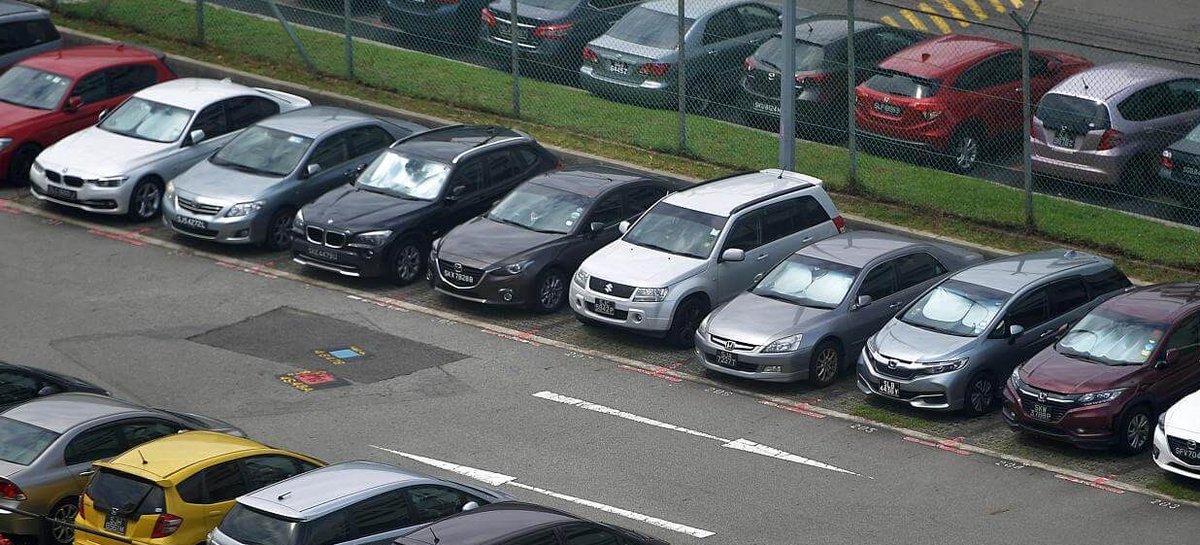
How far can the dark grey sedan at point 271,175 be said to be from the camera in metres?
22.8

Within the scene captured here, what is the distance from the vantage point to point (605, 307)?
20203 millimetres

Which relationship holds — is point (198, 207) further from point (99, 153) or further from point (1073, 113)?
point (1073, 113)

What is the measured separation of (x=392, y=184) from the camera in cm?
2270

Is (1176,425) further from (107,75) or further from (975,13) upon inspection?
(107,75)

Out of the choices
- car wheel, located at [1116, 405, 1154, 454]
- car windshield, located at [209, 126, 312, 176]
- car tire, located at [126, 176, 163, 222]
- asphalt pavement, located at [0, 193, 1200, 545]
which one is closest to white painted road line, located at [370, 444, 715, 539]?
asphalt pavement, located at [0, 193, 1200, 545]

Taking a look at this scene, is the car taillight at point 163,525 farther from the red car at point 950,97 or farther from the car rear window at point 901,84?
the car rear window at point 901,84

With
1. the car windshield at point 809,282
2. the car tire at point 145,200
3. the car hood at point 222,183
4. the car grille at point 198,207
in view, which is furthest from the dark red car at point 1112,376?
the car tire at point 145,200

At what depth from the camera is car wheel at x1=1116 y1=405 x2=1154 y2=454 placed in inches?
665

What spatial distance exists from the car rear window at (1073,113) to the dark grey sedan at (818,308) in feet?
9.68

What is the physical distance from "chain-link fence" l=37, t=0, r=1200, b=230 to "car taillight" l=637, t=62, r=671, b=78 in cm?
2


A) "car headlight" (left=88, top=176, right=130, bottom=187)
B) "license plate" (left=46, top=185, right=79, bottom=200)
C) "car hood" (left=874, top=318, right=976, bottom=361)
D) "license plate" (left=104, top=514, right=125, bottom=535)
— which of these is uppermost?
"license plate" (left=104, top=514, right=125, bottom=535)

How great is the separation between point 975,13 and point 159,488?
19394 millimetres

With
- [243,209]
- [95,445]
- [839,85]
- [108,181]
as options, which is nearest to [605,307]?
[243,209]

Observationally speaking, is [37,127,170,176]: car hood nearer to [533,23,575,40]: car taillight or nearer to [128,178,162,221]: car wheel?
[128,178,162,221]: car wheel
